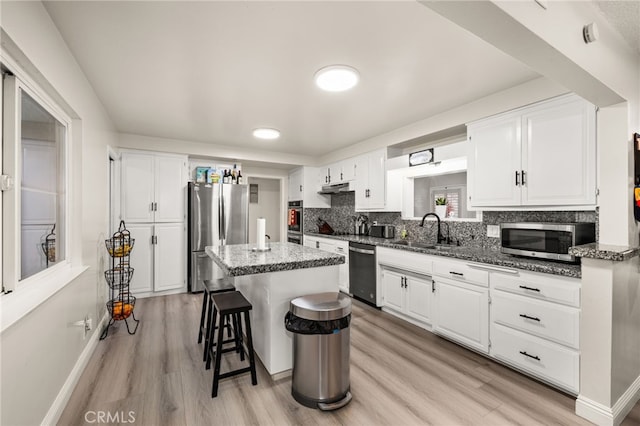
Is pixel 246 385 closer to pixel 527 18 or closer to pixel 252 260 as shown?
pixel 252 260

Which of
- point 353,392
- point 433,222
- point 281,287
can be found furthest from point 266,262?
point 433,222

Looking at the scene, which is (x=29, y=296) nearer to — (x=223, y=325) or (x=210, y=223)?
(x=223, y=325)

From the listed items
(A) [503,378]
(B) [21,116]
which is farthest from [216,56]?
(A) [503,378]

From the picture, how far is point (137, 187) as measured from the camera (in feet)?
13.9

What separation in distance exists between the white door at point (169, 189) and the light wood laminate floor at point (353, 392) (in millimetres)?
2089

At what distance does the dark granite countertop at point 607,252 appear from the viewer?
5.44 ft

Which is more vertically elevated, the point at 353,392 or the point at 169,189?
the point at 169,189

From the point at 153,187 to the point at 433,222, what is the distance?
13.2 ft

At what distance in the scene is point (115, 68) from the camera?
90.2 inches

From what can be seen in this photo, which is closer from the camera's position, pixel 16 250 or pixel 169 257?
pixel 16 250

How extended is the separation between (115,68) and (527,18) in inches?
107

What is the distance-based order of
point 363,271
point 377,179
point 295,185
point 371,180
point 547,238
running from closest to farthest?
point 547,238, point 363,271, point 377,179, point 371,180, point 295,185

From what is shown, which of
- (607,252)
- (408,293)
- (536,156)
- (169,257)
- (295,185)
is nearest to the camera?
(607,252)

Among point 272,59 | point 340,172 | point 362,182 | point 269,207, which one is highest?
point 272,59
